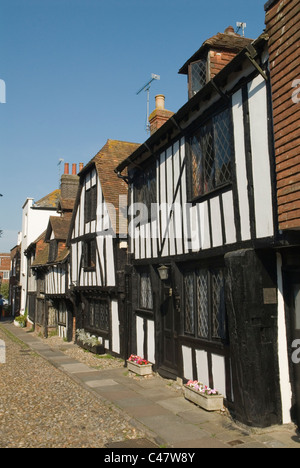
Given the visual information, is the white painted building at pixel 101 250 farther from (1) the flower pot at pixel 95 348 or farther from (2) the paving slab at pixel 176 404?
(2) the paving slab at pixel 176 404

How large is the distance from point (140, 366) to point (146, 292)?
2.02m

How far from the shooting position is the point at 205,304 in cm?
774

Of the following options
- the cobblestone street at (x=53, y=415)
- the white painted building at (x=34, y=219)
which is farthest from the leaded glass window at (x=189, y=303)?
the white painted building at (x=34, y=219)

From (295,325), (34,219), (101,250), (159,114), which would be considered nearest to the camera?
(295,325)

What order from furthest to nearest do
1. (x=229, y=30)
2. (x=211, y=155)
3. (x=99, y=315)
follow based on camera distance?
(x=99, y=315) < (x=229, y=30) < (x=211, y=155)

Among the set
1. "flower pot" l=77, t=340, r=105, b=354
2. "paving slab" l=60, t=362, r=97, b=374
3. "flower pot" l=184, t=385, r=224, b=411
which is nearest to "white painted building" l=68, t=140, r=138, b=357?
"flower pot" l=77, t=340, r=105, b=354

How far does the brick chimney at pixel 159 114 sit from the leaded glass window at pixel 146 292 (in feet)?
15.6

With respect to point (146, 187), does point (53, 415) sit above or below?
below

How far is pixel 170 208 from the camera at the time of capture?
9195mm

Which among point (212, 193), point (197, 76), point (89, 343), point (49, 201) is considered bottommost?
point (89, 343)

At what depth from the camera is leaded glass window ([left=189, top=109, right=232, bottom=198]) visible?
23.0 ft

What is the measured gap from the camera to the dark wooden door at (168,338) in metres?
9.07

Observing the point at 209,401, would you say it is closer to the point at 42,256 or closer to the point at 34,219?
the point at 42,256

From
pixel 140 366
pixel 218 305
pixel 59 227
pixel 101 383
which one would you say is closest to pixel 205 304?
pixel 218 305
